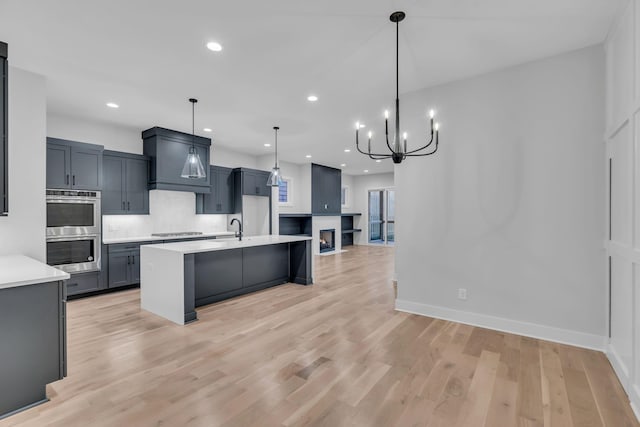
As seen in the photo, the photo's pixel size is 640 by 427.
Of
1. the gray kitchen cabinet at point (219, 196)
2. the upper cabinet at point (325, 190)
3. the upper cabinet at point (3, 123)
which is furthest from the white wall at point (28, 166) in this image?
the upper cabinet at point (325, 190)

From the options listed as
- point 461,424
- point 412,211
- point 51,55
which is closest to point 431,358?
point 461,424

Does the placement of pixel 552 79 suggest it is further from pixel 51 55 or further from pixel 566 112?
pixel 51 55

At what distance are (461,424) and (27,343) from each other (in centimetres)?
283

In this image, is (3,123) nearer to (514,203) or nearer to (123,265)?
(123,265)

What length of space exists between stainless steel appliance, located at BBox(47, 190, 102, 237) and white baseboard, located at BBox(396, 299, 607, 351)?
15.2 feet

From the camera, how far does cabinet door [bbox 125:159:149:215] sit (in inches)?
209

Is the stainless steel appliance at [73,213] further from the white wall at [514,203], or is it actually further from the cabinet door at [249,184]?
the white wall at [514,203]

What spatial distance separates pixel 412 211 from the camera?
3.91 metres

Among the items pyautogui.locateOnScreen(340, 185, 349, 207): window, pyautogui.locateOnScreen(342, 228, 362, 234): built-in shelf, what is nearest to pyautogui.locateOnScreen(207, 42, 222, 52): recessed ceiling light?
pyautogui.locateOnScreen(342, 228, 362, 234): built-in shelf

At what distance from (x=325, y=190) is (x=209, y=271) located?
6.09 meters

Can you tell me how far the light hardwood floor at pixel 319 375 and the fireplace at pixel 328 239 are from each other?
6111 mm

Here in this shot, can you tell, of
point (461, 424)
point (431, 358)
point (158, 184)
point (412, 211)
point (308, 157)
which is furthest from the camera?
point (308, 157)

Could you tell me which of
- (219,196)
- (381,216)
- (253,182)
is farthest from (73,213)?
(381,216)

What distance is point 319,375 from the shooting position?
2.40m
